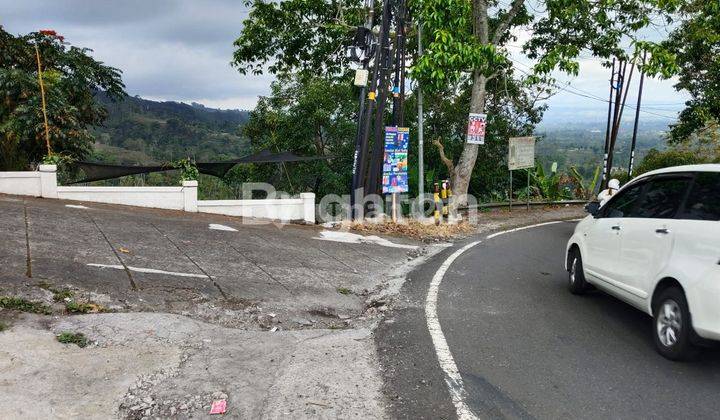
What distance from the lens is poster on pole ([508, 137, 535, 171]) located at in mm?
18547

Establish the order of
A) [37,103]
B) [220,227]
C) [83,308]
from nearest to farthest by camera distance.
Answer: [83,308]
[220,227]
[37,103]

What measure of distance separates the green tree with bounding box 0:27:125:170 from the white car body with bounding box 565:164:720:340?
50.4ft

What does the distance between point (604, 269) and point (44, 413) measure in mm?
5768

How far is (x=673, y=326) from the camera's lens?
15.5ft

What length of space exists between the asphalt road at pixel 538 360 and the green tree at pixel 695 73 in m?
15.7

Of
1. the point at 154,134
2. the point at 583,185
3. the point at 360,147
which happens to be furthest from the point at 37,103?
the point at 154,134

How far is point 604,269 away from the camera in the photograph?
245 inches

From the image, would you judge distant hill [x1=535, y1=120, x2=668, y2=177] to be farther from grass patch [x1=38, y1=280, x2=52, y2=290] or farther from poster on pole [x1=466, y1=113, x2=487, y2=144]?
grass patch [x1=38, y1=280, x2=52, y2=290]

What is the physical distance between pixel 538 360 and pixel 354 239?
304 inches

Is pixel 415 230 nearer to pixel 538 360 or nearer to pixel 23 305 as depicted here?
Answer: pixel 538 360

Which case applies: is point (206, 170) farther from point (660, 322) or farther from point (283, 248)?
point (660, 322)

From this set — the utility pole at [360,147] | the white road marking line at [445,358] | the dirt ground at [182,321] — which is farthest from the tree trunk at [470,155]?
the white road marking line at [445,358]

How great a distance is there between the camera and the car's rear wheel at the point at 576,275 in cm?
709

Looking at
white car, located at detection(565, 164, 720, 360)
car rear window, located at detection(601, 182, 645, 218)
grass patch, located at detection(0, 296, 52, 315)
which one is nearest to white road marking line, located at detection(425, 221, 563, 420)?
white car, located at detection(565, 164, 720, 360)
